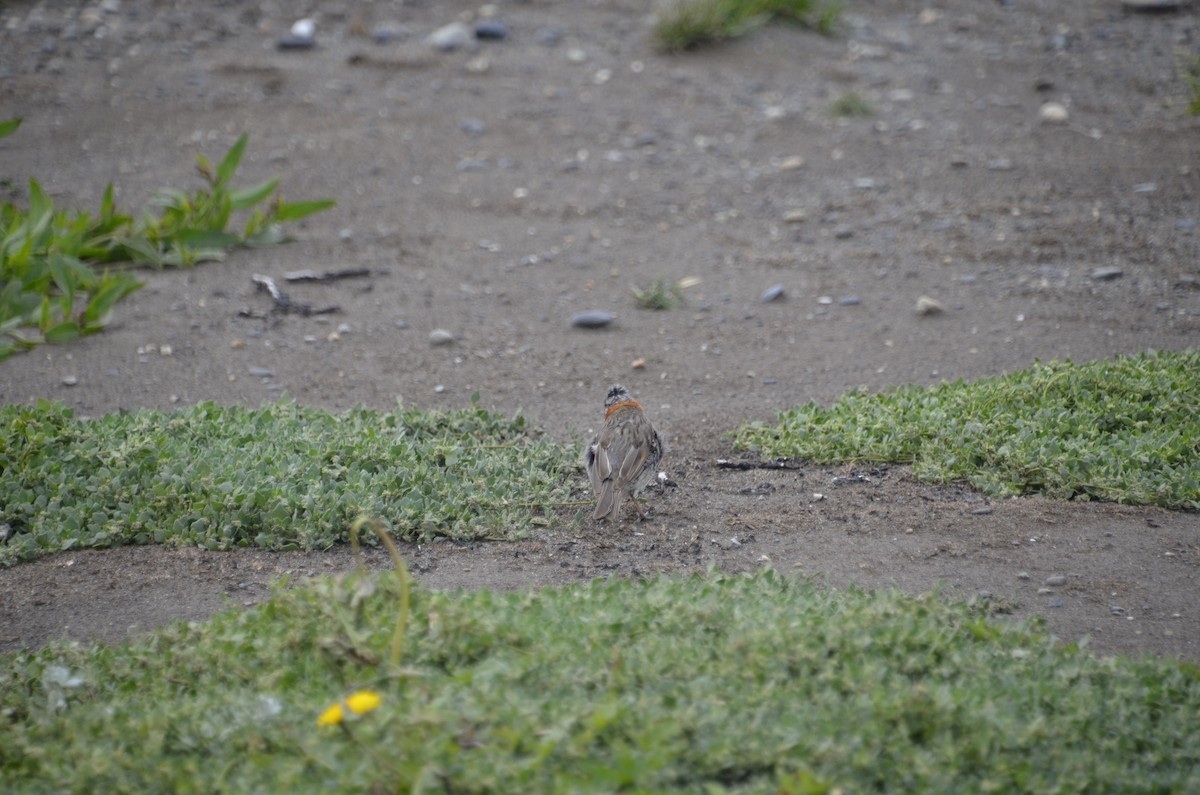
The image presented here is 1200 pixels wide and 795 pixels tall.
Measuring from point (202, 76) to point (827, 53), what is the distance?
7297 mm

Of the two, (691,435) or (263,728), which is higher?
(263,728)

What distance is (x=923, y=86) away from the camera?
41.0ft

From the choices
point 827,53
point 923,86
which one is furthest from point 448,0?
point 923,86

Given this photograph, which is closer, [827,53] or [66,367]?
[66,367]

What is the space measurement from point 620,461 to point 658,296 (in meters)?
3.17

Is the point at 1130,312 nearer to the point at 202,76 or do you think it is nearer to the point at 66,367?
the point at 66,367

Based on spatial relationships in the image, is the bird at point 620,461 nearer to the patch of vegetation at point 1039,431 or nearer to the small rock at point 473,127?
the patch of vegetation at point 1039,431

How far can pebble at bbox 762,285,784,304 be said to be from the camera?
27.9ft

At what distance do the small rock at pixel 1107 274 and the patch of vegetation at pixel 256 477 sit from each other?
4.73 m

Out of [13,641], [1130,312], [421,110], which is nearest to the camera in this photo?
[13,641]

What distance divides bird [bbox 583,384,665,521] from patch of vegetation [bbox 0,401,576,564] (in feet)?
1.03

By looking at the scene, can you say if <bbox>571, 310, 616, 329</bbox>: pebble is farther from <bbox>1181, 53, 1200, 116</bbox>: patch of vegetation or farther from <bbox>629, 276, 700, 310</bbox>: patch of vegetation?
<bbox>1181, 53, 1200, 116</bbox>: patch of vegetation

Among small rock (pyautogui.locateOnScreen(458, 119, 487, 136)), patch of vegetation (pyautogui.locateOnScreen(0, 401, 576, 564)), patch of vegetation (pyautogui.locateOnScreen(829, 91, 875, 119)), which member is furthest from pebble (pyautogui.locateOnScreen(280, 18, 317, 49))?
patch of vegetation (pyautogui.locateOnScreen(0, 401, 576, 564))

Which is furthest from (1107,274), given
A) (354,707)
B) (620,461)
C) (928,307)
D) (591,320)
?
(354,707)
